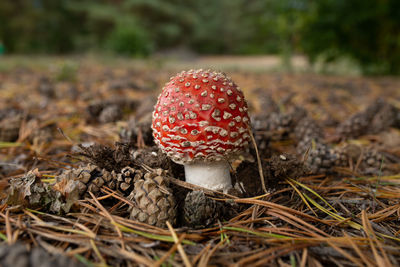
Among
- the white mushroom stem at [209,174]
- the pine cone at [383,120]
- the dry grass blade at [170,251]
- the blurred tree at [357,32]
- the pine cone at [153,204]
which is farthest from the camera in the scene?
the blurred tree at [357,32]

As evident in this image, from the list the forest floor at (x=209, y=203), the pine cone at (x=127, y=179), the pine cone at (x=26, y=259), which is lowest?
the forest floor at (x=209, y=203)

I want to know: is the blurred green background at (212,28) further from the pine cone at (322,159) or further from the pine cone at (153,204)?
the pine cone at (153,204)

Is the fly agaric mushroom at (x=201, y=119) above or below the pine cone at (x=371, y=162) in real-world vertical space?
above

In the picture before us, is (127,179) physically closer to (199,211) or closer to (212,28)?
(199,211)

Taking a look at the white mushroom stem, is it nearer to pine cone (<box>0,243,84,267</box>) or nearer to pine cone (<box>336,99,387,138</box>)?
pine cone (<box>0,243,84,267</box>)

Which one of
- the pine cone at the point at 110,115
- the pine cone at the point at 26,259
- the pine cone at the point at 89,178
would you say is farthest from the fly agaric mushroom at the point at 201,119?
the pine cone at the point at 110,115

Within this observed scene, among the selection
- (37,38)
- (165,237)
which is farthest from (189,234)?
(37,38)

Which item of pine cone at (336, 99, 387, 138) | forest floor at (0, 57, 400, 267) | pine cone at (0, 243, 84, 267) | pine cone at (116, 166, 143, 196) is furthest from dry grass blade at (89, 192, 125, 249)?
pine cone at (336, 99, 387, 138)
